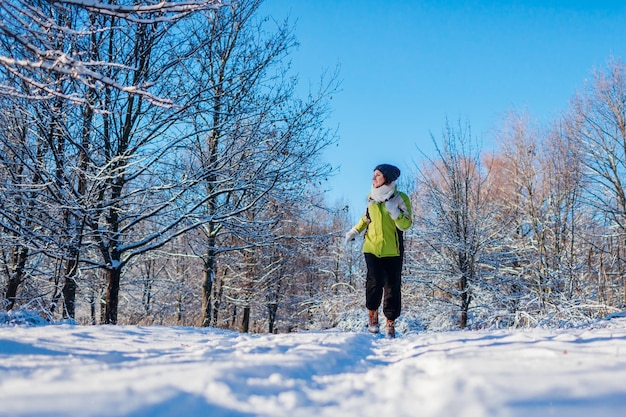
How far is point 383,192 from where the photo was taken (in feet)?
16.1

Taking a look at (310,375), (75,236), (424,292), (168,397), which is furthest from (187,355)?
(424,292)

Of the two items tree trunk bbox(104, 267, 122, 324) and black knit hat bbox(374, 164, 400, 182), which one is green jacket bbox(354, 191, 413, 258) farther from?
tree trunk bbox(104, 267, 122, 324)

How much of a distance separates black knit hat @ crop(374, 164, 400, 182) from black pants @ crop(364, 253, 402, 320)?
90cm

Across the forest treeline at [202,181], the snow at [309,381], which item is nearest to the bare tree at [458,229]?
the forest treeline at [202,181]

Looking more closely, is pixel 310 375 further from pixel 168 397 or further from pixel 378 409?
pixel 168 397

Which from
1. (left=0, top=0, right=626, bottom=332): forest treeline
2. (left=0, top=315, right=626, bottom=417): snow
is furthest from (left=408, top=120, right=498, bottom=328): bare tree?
(left=0, top=315, right=626, bottom=417): snow

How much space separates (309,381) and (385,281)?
3341 millimetres

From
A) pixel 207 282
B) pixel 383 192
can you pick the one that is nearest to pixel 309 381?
pixel 383 192

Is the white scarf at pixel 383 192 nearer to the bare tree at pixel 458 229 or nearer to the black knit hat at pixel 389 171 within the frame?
the black knit hat at pixel 389 171

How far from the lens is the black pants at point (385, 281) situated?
4891 millimetres

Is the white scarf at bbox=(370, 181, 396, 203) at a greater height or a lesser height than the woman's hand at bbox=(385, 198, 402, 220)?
greater

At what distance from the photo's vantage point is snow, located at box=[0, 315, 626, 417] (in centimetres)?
126

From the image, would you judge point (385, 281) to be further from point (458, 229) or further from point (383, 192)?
point (458, 229)

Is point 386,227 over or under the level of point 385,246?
over
